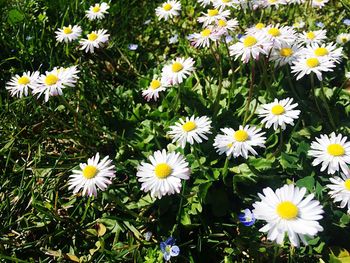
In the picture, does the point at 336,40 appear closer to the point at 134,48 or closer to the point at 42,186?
the point at 134,48

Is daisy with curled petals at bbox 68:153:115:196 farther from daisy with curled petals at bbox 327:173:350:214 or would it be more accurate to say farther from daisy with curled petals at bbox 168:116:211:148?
daisy with curled petals at bbox 327:173:350:214

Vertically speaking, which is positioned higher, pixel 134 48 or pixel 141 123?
pixel 134 48

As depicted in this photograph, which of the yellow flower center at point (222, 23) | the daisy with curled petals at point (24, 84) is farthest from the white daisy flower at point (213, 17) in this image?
the daisy with curled petals at point (24, 84)

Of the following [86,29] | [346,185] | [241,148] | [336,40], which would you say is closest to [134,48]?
[86,29]

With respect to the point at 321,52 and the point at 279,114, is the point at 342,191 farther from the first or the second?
the point at 321,52

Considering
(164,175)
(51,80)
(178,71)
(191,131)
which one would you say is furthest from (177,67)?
(164,175)

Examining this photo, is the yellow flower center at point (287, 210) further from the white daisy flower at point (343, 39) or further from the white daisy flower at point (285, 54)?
the white daisy flower at point (343, 39)
